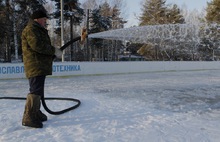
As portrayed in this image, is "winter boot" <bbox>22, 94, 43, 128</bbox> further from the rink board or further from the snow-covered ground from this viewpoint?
the rink board

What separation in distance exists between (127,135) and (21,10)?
2331 cm

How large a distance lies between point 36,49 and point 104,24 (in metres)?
30.7

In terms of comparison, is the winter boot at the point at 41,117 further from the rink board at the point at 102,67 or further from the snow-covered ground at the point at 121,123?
the rink board at the point at 102,67

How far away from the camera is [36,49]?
3943 millimetres

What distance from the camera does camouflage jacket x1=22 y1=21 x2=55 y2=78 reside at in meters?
3.95

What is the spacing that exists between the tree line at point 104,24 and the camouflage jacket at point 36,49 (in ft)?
64.4

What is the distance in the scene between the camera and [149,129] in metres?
4.22

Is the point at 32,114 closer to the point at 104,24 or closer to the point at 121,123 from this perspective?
the point at 121,123

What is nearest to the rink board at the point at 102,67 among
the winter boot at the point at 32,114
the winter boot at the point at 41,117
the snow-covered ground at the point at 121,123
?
the snow-covered ground at the point at 121,123

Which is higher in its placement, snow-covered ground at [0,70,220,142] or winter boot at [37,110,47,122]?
winter boot at [37,110,47,122]

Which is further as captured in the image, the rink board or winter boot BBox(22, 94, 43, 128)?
the rink board

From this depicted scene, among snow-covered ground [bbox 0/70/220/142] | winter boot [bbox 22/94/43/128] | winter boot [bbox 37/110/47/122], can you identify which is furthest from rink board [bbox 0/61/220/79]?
winter boot [bbox 22/94/43/128]

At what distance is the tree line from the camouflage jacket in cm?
1963

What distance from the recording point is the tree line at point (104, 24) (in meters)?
24.2
